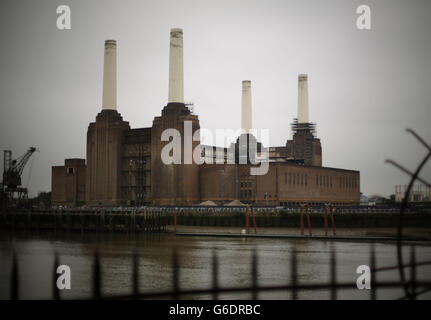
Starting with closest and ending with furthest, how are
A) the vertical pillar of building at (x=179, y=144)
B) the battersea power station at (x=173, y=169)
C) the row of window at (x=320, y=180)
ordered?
the vertical pillar of building at (x=179, y=144) → the battersea power station at (x=173, y=169) → the row of window at (x=320, y=180)

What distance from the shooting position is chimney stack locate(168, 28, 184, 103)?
10012 cm

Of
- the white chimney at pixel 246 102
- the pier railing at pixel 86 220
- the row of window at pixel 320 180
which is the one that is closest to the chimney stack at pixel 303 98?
the white chimney at pixel 246 102

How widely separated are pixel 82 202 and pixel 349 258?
327 feet

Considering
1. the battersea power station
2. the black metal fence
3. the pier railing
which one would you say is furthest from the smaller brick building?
the black metal fence

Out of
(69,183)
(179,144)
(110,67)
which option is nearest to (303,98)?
(179,144)

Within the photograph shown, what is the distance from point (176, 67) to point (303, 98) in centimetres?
3985

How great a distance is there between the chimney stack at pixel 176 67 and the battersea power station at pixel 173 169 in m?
0.18

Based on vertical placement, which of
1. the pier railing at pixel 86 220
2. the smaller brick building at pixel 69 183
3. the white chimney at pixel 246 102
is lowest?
the pier railing at pixel 86 220

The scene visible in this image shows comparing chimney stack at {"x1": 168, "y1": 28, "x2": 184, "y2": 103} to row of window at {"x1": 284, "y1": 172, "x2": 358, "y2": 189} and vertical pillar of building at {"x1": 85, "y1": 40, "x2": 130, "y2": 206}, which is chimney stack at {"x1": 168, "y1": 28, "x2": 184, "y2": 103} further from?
row of window at {"x1": 284, "y1": 172, "x2": 358, "y2": 189}

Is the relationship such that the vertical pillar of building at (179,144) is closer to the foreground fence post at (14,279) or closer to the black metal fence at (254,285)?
the black metal fence at (254,285)

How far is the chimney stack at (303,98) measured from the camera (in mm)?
127875

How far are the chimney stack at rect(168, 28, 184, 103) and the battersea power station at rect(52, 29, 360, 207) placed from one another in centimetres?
18

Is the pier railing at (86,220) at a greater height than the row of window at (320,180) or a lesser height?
lesser
